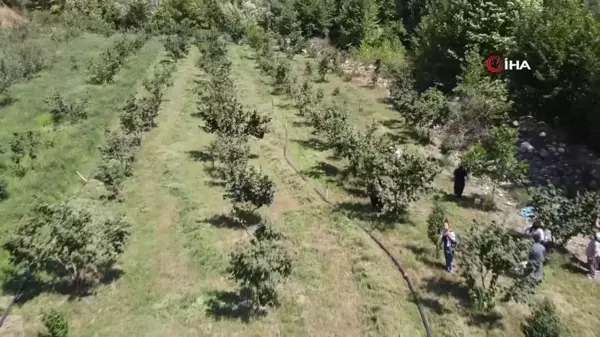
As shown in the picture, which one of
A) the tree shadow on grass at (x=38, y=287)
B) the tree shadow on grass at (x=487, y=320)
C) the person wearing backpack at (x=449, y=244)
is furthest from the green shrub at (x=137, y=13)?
the tree shadow on grass at (x=487, y=320)

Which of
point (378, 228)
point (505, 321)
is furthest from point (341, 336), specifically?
point (378, 228)

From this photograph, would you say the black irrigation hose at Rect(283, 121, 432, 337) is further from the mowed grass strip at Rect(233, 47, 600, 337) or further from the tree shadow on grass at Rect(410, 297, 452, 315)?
the mowed grass strip at Rect(233, 47, 600, 337)

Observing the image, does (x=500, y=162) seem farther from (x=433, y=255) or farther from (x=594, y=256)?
(x=433, y=255)

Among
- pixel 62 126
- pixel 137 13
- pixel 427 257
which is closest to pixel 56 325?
pixel 427 257

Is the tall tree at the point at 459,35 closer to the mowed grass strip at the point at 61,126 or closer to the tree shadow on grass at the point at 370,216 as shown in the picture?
the tree shadow on grass at the point at 370,216

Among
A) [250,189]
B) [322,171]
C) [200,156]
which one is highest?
[250,189]

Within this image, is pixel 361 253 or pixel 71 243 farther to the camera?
pixel 361 253

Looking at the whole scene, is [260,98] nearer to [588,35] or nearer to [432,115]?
[432,115]
